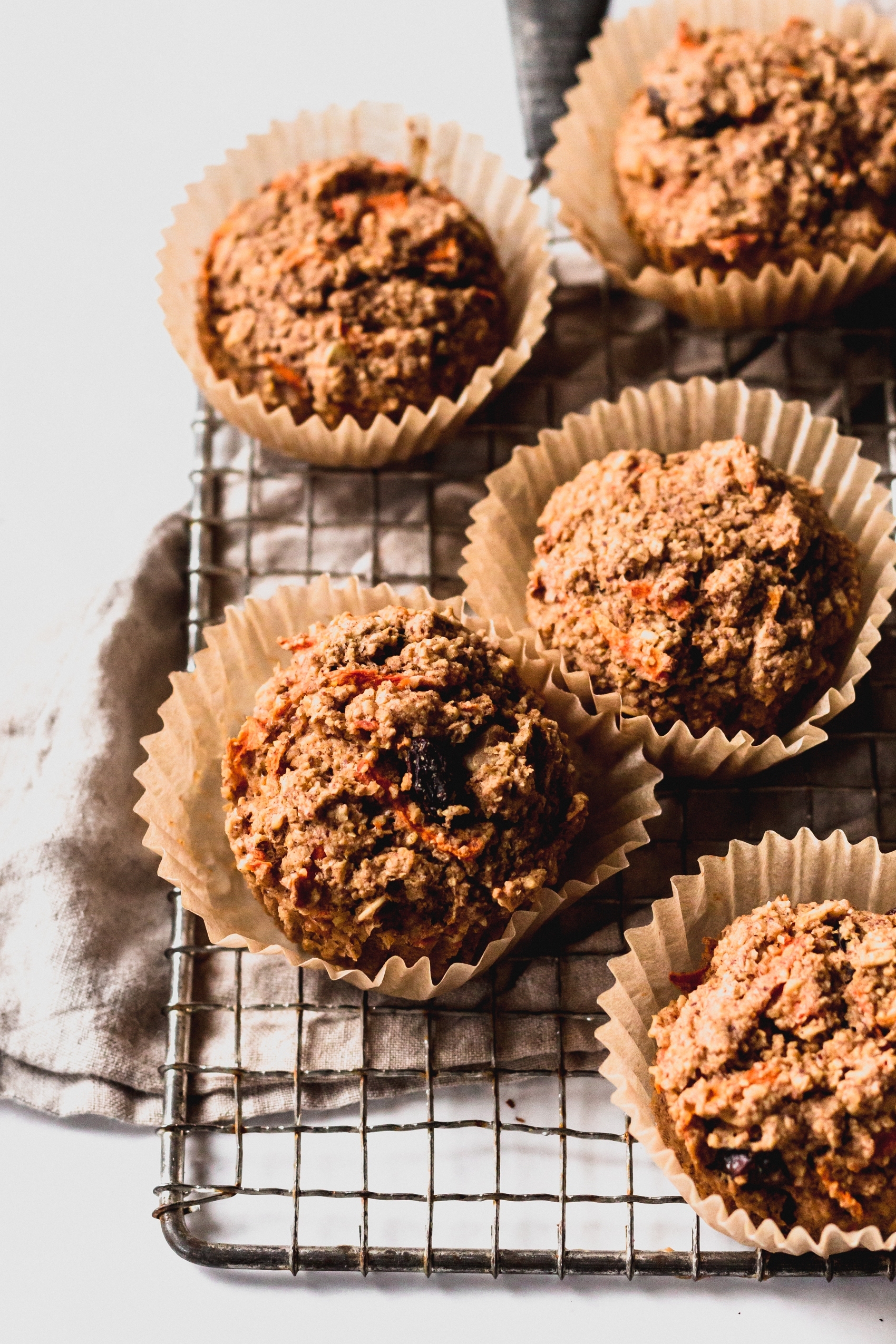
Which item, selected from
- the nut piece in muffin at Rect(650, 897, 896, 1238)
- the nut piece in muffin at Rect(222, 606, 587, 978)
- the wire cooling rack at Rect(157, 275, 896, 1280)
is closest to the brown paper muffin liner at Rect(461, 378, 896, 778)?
the wire cooling rack at Rect(157, 275, 896, 1280)

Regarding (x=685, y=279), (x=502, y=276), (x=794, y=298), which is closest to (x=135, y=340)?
(x=502, y=276)

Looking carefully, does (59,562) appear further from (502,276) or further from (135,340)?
(502,276)

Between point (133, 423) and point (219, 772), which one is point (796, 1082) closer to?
point (219, 772)

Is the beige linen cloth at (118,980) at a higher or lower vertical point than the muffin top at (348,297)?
lower

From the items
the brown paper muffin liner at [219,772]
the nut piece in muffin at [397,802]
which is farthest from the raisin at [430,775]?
the brown paper muffin liner at [219,772]

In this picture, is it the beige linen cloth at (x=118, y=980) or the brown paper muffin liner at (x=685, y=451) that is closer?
the beige linen cloth at (x=118, y=980)

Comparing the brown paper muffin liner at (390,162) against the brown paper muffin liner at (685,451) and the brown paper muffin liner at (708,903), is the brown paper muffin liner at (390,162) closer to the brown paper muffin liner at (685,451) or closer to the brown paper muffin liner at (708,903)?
the brown paper muffin liner at (685,451)
